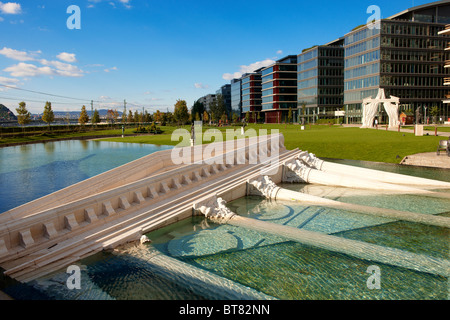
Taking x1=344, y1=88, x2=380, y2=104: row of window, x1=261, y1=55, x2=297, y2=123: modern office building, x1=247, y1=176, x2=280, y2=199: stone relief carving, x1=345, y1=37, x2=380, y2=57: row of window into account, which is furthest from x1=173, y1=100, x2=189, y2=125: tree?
x1=247, y1=176, x2=280, y2=199: stone relief carving

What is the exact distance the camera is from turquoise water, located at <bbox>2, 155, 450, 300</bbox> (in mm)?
5922

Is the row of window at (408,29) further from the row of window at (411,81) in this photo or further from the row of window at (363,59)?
the row of window at (411,81)

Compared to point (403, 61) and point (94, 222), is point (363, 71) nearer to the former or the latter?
point (403, 61)

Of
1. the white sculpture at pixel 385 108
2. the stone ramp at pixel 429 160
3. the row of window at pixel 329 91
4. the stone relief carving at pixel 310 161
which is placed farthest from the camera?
the row of window at pixel 329 91

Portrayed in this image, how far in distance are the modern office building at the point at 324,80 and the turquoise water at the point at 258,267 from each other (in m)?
92.7

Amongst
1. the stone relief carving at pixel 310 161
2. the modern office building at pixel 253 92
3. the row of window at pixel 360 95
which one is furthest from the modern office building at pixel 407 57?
the stone relief carving at pixel 310 161

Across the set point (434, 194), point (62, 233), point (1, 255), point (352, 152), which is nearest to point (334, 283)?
point (62, 233)

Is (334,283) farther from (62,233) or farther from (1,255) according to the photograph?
(1,255)

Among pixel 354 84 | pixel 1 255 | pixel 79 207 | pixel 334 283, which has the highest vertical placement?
pixel 354 84

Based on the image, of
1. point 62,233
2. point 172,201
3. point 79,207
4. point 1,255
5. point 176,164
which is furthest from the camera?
point 176,164

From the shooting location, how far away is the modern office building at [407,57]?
252 feet

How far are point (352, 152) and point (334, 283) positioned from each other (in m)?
20.8
